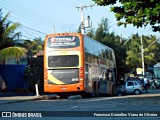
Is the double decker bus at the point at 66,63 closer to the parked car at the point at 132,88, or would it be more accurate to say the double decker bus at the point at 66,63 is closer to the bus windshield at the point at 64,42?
the bus windshield at the point at 64,42

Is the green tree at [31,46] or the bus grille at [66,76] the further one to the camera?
the green tree at [31,46]

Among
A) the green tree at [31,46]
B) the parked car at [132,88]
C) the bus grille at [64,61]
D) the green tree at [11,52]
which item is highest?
the green tree at [31,46]

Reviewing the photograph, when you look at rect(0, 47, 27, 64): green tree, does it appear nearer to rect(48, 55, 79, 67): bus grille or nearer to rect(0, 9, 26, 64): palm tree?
rect(0, 9, 26, 64): palm tree

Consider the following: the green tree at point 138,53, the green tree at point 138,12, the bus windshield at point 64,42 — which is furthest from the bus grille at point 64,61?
the green tree at point 138,53

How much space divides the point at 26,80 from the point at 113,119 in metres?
24.9

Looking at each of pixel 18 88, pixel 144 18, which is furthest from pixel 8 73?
pixel 144 18

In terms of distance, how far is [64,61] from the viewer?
1096 inches

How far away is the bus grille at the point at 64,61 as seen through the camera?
27734 millimetres

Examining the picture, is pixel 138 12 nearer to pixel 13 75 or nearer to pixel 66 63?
pixel 66 63

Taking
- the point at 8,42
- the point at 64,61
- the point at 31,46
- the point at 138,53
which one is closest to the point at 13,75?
the point at 8,42

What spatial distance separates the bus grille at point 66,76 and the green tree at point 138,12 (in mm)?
6312

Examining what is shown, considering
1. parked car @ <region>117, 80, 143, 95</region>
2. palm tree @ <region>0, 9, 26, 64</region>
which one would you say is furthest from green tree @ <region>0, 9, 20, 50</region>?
parked car @ <region>117, 80, 143, 95</region>

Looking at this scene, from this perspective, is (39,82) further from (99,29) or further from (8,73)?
(99,29)

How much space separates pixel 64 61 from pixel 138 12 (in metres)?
8.06
